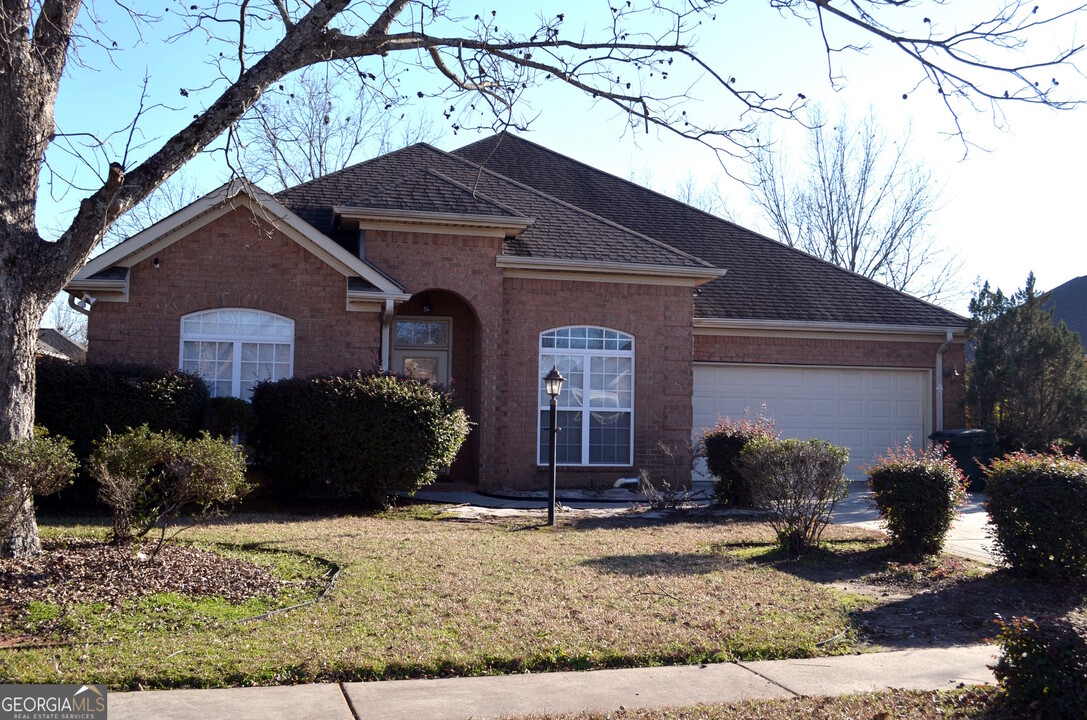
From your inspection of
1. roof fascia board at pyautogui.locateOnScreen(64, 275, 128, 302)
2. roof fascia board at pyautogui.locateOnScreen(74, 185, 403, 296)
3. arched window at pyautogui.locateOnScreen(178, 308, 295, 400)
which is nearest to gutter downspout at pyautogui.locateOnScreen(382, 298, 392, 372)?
roof fascia board at pyautogui.locateOnScreen(74, 185, 403, 296)

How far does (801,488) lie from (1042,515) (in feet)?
7.80

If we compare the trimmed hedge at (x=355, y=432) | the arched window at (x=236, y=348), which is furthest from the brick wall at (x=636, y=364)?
the arched window at (x=236, y=348)

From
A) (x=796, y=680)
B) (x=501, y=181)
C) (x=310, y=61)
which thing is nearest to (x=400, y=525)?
(x=310, y=61)

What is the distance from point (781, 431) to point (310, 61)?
40.1ft

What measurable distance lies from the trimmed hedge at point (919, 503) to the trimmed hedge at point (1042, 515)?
0.74 metres

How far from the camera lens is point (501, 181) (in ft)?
60.1

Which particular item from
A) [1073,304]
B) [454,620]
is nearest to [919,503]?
[454,620]

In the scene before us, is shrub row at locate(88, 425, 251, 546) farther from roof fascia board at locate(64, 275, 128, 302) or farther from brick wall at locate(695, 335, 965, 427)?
brick wall at locate(695, 335, 965, 427)

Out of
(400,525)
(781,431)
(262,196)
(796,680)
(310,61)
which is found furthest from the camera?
(781,431)

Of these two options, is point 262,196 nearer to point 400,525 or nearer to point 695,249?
point 400,525

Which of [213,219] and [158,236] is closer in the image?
[158,236]

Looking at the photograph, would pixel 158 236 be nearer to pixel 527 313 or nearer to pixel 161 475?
pixel 527 313

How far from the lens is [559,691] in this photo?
17.4 ft

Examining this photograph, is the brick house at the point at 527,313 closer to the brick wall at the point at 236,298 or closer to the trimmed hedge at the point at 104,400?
the brick wall at the point at 236,298
